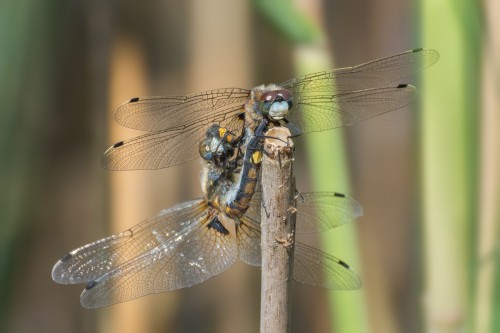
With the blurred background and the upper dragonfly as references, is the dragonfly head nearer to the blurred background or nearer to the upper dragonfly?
the upper dragonfly

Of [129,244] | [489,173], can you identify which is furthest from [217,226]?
[489,173]

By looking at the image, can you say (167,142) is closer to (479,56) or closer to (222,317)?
(479,56)

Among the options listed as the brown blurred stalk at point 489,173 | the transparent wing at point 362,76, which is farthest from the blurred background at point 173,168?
the transparent wing at point 362,76

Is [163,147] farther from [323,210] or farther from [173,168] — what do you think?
[173,168]

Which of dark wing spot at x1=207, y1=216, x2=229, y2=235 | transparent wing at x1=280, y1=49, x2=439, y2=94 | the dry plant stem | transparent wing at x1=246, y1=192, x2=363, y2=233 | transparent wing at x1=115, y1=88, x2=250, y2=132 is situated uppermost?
transparent wing at x1=280, y1=49, x2=439, y2=94

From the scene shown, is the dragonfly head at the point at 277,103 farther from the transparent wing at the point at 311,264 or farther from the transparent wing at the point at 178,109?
the transparent wing at the point at 311,264

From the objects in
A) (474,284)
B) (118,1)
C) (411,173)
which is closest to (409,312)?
(411,173)

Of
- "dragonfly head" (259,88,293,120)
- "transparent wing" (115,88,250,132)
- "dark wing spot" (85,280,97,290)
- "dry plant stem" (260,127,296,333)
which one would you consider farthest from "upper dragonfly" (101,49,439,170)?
"dry plant stem" (260,127,296,333)
